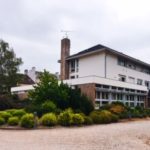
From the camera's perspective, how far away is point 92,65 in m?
40.4

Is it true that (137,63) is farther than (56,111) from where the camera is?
Yes

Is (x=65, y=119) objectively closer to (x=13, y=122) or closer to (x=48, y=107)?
(x=48, y=107)

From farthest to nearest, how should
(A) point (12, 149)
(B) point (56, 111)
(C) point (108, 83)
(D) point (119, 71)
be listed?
1. (D) point (119, 71)
2. (C) point (108, 83)
3. (B) point (56, 111)
4. (A) point (12, 149)

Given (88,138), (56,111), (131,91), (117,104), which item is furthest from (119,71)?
(88,138)

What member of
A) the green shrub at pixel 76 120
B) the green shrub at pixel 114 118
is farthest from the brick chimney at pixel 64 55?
the green shrub at pixel 76 120

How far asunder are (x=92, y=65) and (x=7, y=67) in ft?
57.3

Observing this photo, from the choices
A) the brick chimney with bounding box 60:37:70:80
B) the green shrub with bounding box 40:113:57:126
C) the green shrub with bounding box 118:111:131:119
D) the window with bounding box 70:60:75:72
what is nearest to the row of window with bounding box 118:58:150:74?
the window with bounding box 70:60:75:72

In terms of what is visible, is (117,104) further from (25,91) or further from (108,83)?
(25,91)

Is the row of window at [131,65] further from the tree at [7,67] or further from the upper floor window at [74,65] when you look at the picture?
the tree at [7,67]

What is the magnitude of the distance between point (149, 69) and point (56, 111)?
30222 mm

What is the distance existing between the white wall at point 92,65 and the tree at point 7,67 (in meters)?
14.1

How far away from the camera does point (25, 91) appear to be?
42031mm

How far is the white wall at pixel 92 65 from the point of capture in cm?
3909

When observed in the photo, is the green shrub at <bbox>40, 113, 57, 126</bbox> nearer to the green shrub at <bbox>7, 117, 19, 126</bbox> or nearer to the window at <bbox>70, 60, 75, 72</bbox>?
the green shrub at <bbox>7, 117, 19, 126</bbox>
